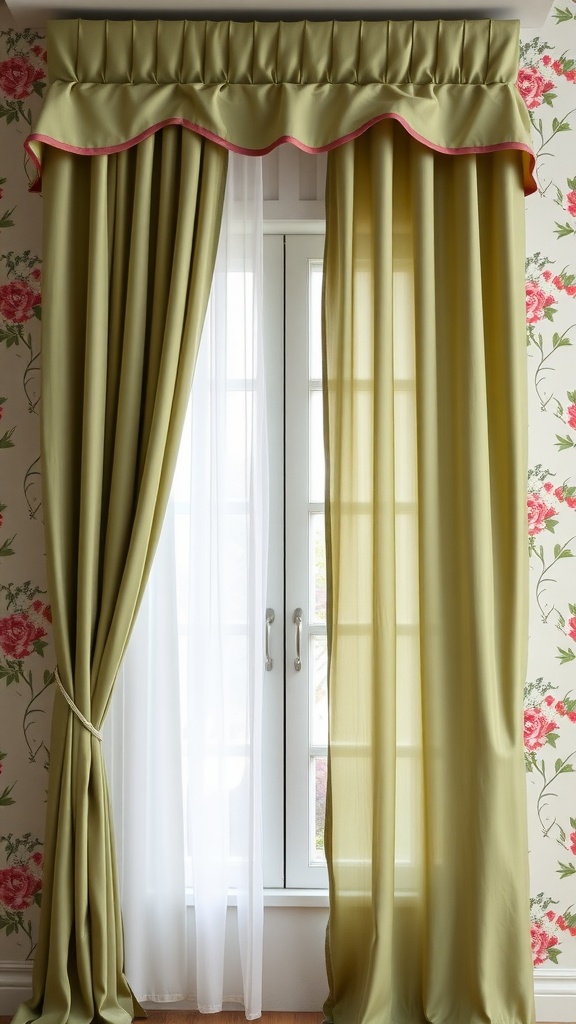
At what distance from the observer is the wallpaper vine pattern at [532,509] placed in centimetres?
225

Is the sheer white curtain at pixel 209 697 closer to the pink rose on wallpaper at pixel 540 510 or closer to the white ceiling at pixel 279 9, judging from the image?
the white ceiling at pixel 279 9

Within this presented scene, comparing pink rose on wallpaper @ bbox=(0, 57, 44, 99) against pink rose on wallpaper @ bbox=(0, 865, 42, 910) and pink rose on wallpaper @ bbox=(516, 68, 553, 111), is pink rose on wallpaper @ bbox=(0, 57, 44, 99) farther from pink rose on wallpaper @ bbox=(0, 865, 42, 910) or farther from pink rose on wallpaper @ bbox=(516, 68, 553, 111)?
pink rose on wallpaper @ bbox=(0, 865, 42, 910)

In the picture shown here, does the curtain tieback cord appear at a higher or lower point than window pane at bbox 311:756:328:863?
higher

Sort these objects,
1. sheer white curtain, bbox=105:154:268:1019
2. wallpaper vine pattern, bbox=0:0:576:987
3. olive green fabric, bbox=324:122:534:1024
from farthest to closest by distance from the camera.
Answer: wallpaper vine pattern, bbox=0:0:576:987, sheer white curtain, bbox=105:154:268:1019, olive green fabric, bbox=324:122:534:1024

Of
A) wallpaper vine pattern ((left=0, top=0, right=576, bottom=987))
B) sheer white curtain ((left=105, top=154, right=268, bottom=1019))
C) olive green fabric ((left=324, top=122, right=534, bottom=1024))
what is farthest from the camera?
wallpaper vine pattern ((left=0, top=0, right=576, bottom=987))

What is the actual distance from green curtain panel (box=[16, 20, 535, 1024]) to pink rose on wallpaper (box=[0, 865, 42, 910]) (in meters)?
0.26

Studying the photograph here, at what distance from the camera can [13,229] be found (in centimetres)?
232

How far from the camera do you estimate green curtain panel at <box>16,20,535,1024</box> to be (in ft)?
6.62

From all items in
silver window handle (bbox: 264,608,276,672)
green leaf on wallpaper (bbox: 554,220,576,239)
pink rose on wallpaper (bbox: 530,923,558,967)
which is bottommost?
pink rose on wallpaper (bbox: 530,923,558,967)

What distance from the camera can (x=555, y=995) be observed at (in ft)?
7.25

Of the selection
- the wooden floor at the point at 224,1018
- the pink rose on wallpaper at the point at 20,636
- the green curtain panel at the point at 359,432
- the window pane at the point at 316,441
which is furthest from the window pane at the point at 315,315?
the wooden floor at the point at 224,1018

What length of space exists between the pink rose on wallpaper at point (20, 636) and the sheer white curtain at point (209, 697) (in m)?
0.31

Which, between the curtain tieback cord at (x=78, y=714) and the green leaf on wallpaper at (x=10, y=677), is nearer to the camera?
the curtain tieback cord at (x=78, y=714)

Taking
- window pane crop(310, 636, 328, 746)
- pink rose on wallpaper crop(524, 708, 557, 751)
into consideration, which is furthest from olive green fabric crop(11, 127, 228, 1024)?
pink rose on wallpaper crop(524, 708, 557, 751)
